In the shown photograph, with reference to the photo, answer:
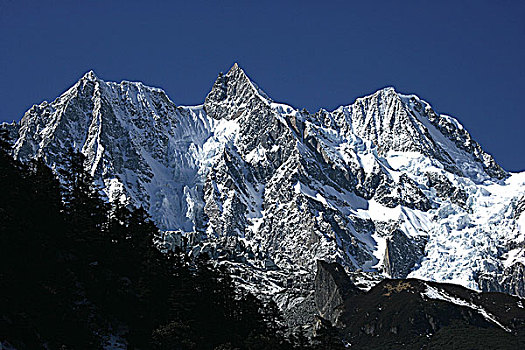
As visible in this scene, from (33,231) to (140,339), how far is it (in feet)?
55.8

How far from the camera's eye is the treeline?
7606cm

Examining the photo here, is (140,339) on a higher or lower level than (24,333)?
higher

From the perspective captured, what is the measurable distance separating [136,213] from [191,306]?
37229mm

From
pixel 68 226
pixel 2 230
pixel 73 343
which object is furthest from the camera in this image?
pixel 68 226

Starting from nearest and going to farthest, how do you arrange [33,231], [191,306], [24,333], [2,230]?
[24,333] < [2,230] < [33,231] < [191,306]

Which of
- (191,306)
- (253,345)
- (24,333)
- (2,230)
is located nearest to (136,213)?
(191,306)

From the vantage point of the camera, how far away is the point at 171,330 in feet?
301

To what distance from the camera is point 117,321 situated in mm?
91062

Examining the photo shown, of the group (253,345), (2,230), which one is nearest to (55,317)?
(2,230)

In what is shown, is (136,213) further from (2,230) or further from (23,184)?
(2,230)

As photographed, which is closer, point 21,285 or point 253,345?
point 21,285

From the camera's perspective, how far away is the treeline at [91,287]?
76.1m

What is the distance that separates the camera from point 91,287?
9244 cm

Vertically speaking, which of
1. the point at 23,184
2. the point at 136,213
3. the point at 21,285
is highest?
the point at 136,213
